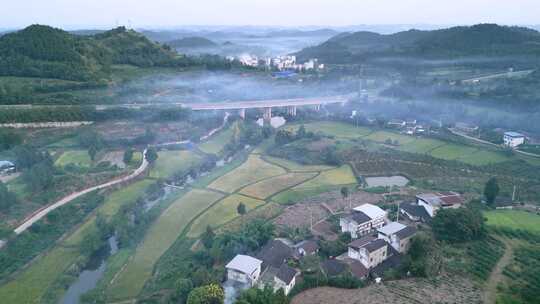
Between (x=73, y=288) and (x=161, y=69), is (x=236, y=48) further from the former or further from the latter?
(x=73, y=288)

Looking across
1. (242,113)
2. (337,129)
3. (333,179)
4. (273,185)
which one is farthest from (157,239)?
(242,113)

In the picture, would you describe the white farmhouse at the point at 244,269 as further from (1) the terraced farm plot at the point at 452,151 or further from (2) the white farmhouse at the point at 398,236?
(1) the terraced farm plot at the point at 452,151

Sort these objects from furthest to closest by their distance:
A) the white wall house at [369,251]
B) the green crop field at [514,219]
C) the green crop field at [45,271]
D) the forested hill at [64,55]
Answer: the forested hill at [64,55] → the green crop field at [514,219] → the green crop field at [45,271] → the white wall house at [369,251]

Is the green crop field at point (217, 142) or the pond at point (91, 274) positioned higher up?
the green crop field at point (217, 142)

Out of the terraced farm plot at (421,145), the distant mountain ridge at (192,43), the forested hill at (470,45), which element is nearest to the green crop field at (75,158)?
the terraced farm plot at (421,145)

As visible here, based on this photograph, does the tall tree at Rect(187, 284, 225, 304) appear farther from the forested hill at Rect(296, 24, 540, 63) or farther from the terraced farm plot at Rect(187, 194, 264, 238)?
the forested hill at Rect(296, 24, 540, 63)

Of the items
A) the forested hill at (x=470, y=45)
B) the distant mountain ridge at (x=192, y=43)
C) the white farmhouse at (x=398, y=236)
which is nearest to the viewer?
the white farmhouse at (x=398, y=236)

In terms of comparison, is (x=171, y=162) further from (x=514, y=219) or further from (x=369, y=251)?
(x=514, y=219)
